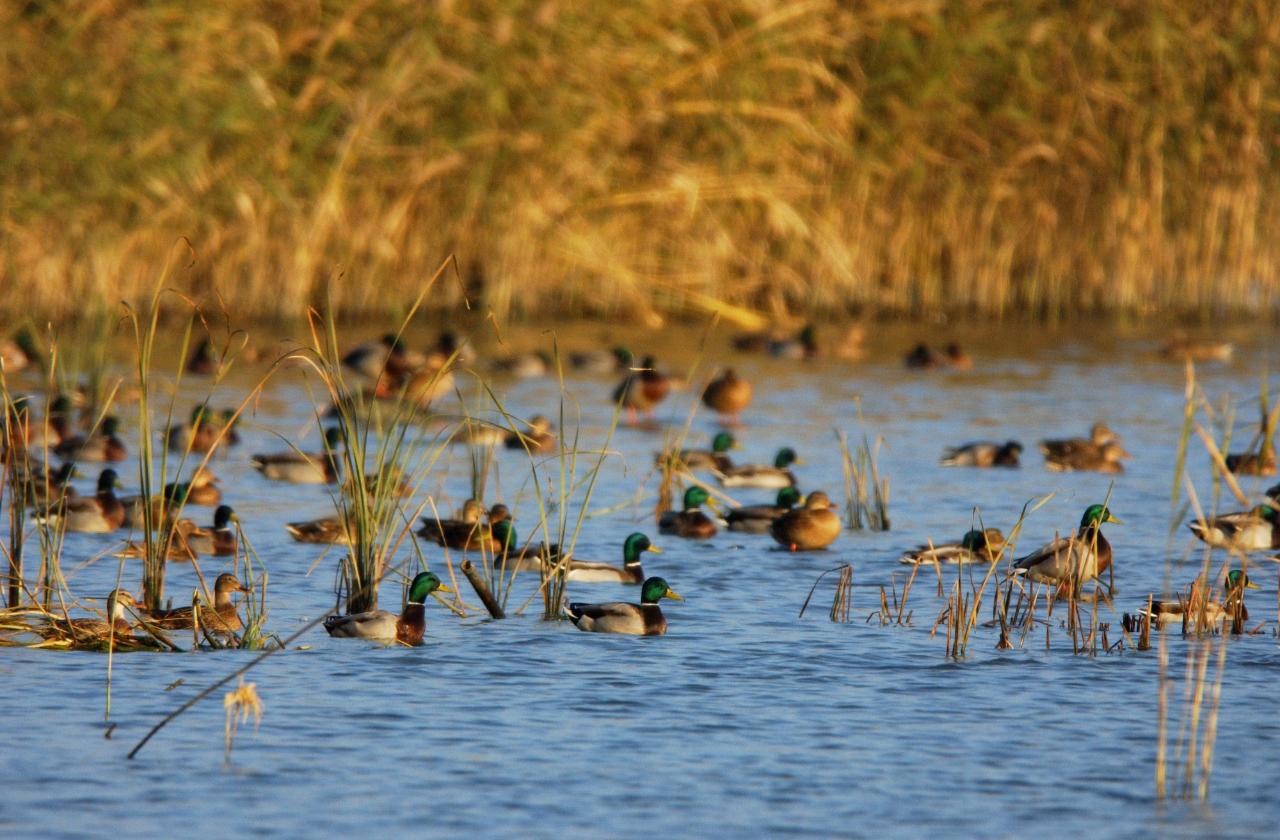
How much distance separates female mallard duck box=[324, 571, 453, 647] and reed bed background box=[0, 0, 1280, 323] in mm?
10507

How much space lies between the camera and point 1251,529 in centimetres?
1173

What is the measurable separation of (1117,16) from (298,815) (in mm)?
17312

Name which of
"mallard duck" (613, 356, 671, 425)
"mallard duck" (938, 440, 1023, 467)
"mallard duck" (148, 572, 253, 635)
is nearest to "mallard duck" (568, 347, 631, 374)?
"mallard duck" (613, 356, 671, 425)

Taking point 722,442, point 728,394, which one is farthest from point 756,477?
point 728,394

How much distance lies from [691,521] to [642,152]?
1005 cm

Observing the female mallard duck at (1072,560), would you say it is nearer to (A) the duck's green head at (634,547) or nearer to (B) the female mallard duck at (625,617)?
(B) the female mallard duck at (625,617)

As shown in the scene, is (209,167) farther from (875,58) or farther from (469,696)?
(469,696)

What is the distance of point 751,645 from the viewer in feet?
29.9

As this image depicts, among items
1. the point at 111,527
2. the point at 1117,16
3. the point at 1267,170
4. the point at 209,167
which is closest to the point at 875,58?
the point at 1117,16

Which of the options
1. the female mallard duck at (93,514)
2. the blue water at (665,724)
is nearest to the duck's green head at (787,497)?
the blue water at (665,724)

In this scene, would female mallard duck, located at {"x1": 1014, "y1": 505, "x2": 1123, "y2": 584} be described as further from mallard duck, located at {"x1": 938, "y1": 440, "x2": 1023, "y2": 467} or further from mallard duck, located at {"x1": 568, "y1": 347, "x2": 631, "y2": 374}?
mallard duck, located at {"x1": 568, "y1": 347, "x2": 631, "y2": 374}

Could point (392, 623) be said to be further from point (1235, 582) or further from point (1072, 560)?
point (1235, 582)

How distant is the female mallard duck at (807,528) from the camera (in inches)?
460

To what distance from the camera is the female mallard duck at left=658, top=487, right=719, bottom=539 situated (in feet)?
40.3
